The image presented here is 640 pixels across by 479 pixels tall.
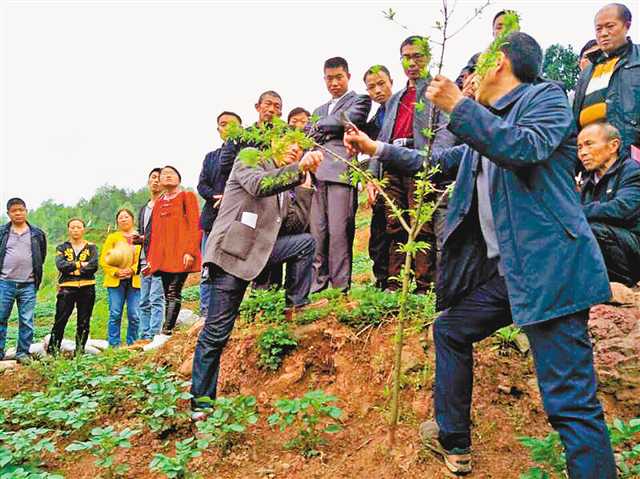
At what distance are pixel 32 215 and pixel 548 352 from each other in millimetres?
56104

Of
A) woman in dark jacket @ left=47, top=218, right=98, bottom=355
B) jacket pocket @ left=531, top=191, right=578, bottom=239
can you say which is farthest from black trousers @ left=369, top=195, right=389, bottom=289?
woman in dark jacket @ left=47, top=218, right=98, bottom=355

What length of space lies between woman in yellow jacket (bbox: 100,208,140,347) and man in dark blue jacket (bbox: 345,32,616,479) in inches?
206

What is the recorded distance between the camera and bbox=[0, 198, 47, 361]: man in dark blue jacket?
641 centimetres

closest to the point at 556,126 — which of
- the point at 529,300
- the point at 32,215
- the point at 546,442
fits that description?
the point at 529,300

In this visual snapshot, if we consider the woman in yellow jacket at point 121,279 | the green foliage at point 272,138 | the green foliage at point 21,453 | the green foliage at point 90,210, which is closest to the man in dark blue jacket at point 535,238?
the green foliage at point 272,138

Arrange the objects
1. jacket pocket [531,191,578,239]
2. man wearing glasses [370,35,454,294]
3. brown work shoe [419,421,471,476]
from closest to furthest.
→ jacket pocket [531,191,578,239] → brown work shoe [419,421,471,476] → man wearing glasses [370,35,454,294]

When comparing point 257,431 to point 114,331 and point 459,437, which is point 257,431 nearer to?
point 459,437

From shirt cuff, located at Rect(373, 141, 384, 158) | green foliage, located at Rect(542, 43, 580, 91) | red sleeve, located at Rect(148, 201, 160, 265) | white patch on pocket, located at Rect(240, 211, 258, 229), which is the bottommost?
red sleeve, located at Rect(148, 201, 160, 265)

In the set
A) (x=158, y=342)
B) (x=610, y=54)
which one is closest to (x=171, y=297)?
(x=158, y=342)

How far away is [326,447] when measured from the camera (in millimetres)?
3221

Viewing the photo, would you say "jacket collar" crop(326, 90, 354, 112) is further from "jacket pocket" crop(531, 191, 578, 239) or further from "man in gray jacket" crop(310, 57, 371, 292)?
"jacket pocket" crop(531, 191, 578, 239)

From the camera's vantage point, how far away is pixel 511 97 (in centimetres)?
239

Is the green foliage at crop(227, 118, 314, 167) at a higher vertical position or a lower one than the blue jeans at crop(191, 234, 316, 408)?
higher

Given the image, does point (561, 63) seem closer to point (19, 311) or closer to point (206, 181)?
point (206, 181)
